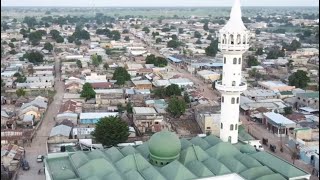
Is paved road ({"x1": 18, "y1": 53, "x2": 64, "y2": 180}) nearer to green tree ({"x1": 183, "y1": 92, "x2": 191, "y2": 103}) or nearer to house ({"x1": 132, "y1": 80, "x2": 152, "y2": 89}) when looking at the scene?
house ({"x1": 132, "y1": 80, "x2": 152, "y2": 89})

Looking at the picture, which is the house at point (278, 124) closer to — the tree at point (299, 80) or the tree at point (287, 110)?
the tree at point (287, 110)

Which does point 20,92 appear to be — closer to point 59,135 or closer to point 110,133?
point 59,135

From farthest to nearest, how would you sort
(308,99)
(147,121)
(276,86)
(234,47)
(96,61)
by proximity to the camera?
(96,61) < (276,86) < (308,99) < (147,121) < (234,47)

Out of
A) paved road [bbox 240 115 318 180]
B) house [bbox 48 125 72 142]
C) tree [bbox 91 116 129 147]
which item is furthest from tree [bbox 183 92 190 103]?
tree [bbox 91 116 129 147]

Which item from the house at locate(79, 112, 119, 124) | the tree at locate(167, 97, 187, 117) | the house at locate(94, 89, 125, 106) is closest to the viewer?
the house at locate(79, 112, 119, 124)

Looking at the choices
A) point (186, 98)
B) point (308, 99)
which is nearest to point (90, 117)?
point (186, 98)

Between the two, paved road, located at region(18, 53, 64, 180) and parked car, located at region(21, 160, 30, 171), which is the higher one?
parked car, located at region(21, 160, 30, 171)

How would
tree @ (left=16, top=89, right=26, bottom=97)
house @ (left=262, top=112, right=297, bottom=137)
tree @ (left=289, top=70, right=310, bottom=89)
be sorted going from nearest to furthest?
house @ (left=262, top=112, right=297, bottom=137) → tree @ (left=16, top=89, right=26, bottom=97) → tree @ (left=289, top=70, right=310, bottom=89)
